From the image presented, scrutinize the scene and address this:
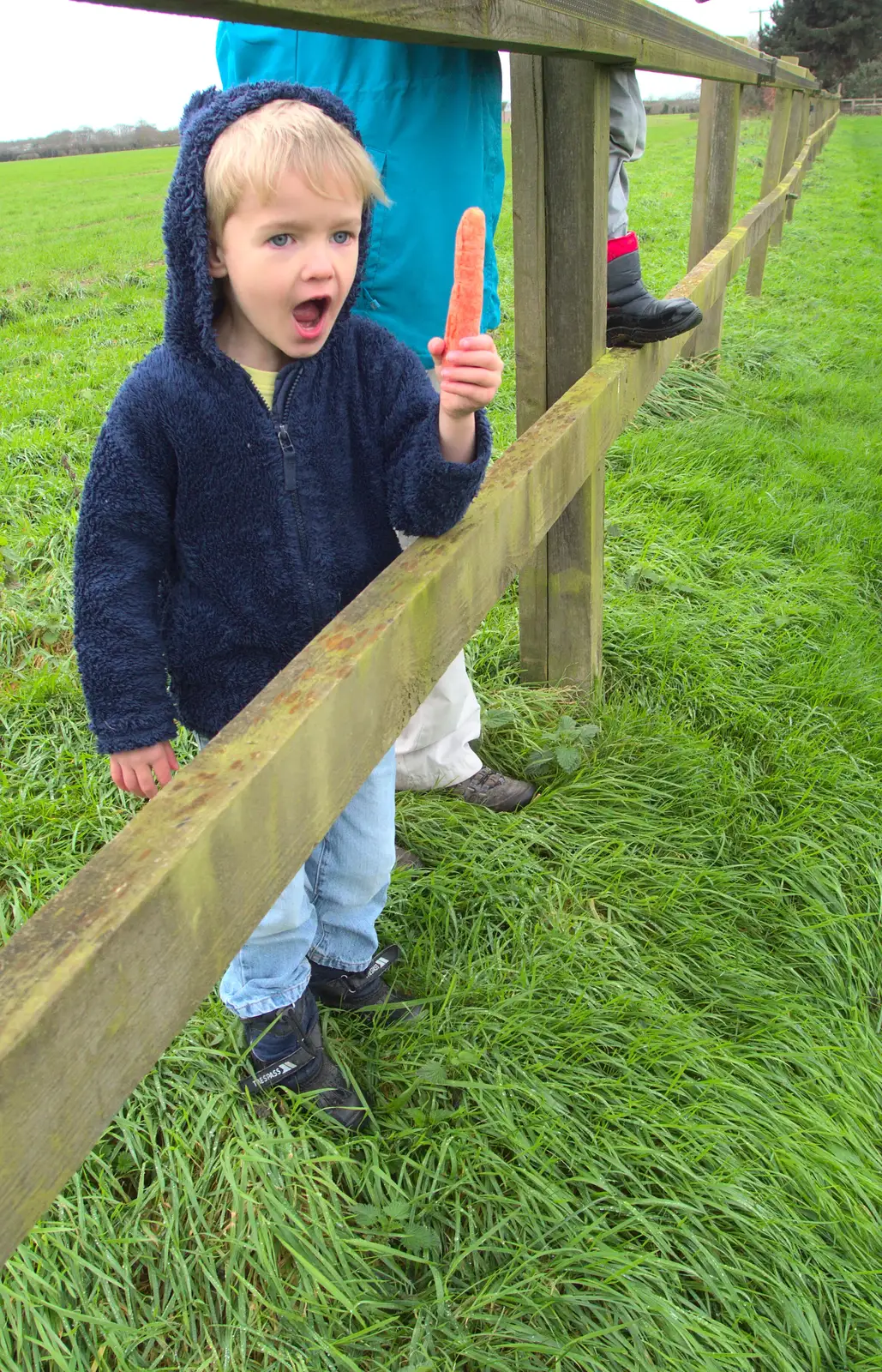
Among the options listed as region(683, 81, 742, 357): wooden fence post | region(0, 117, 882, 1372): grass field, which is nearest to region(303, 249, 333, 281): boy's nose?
region(0, 117, 882, 1372): grass field

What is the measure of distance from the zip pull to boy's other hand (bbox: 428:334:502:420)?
0.25 meters

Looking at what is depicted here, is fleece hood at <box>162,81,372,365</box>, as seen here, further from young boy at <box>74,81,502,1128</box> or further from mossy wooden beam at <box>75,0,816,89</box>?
mossy wooden beam at <box>75,0,816,89</box>

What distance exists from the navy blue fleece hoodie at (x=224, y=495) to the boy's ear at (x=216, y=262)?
0.12 feet

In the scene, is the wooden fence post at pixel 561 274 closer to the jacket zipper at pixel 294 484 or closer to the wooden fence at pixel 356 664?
the wooden fence at pixel 356 664

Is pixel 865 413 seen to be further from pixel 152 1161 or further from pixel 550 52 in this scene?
pixel 152 1161

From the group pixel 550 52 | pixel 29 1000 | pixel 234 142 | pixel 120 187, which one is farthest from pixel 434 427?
pixel 120 187

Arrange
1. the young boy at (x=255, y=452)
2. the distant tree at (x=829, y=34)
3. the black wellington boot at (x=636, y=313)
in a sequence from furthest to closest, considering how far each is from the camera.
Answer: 1. the distant tree at (x=829, y=34)
2. the black wellington boot at (x=636, y=313)
3. the young boy at (x=255, y=452)

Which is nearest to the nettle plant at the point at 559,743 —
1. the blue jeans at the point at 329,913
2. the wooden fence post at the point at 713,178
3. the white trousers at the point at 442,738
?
the white trousers at the point at 442,738

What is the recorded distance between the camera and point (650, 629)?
2945 millimetres

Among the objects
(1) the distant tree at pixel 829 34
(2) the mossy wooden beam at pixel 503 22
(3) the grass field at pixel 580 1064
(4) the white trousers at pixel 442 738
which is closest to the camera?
(2) the mossy wooden beam at pixel 503 22

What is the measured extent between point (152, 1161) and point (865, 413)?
511cm

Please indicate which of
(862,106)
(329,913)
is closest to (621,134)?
(329,913)

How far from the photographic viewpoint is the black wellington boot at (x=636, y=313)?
2.57m

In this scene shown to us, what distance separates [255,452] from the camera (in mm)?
1416
